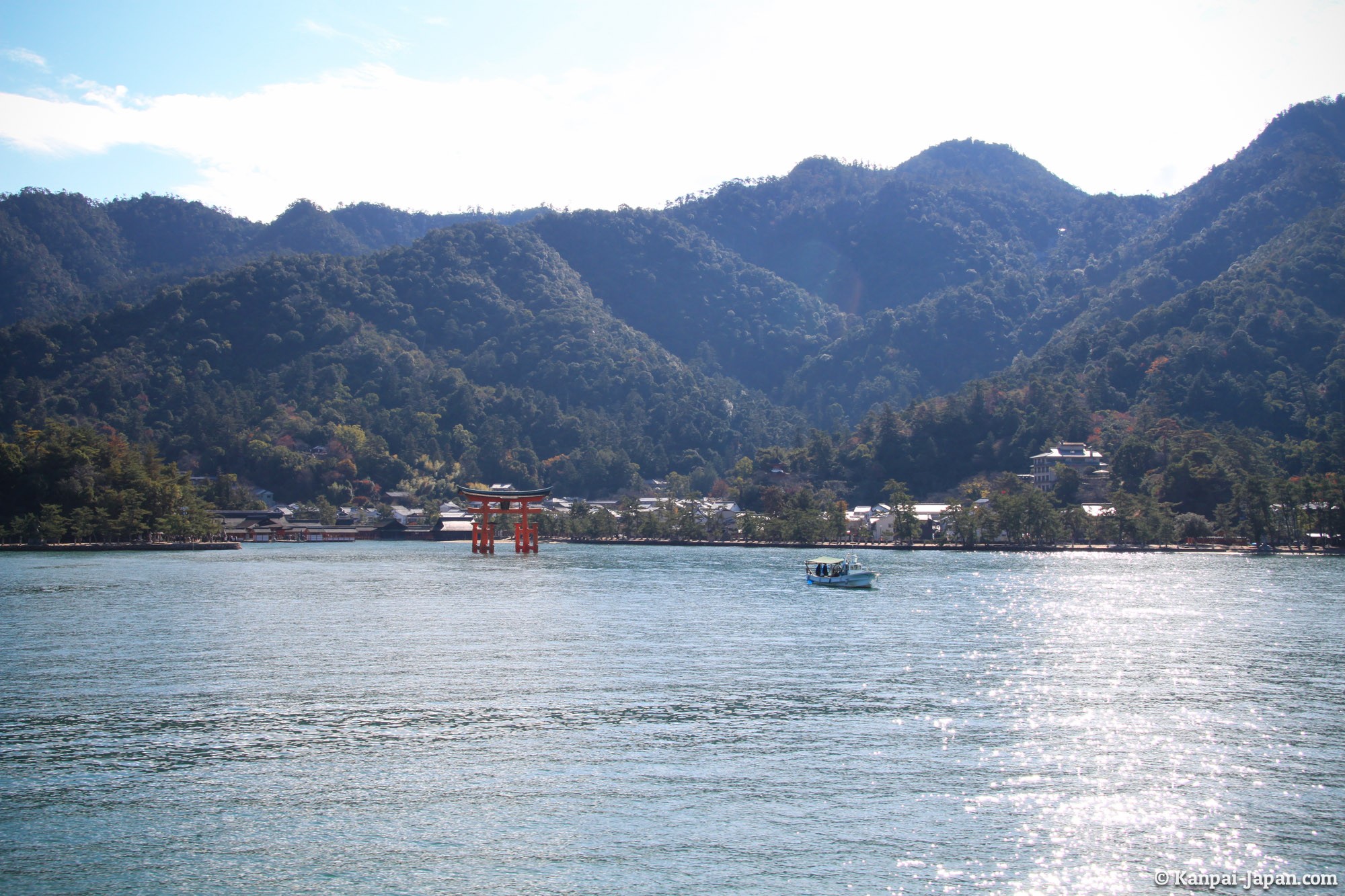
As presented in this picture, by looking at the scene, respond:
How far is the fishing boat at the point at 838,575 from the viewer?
49.5 metres

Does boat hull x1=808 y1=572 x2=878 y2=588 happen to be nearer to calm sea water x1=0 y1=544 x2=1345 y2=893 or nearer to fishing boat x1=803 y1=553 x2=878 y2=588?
fishing boat x1=803 y1=553 x2=878 y2=588

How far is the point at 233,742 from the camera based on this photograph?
18.0 m

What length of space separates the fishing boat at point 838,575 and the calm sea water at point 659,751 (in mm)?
12774

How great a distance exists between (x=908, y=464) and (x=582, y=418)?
177ft

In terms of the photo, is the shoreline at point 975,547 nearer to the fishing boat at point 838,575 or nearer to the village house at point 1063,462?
the village house at point 1063,462

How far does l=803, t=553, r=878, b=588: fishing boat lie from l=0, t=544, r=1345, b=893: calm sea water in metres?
12.8

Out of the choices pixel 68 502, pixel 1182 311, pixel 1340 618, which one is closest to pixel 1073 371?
pixel 1182 311

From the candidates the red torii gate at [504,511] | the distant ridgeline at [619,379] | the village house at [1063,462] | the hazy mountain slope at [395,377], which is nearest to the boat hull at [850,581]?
the red torii gate at [504,511]

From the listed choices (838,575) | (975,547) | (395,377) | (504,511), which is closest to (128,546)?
(504,511)

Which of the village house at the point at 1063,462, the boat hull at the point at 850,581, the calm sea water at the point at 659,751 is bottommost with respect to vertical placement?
the calm sea water at the point at 659,751

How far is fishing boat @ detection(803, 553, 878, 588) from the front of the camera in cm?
4947

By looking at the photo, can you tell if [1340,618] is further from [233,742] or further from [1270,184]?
[1270,184]

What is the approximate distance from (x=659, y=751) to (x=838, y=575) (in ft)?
111

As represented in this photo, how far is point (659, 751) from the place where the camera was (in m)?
17.7
